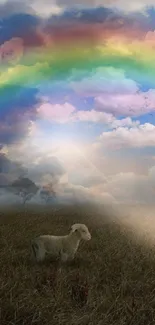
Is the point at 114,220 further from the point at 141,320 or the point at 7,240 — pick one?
the point at 141,320

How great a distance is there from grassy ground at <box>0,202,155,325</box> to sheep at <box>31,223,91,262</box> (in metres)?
0.26

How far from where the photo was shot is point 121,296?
28.2 ft

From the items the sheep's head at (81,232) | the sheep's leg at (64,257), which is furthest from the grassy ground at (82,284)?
the sheep's head at (81,232)

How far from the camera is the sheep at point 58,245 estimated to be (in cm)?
1071

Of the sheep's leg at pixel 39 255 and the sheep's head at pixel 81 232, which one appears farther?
the sheep's head at pixel 81 232

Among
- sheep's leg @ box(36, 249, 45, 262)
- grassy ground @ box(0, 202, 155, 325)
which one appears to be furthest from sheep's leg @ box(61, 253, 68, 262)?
sheep's leg @ box(36, 249, 45, 262)

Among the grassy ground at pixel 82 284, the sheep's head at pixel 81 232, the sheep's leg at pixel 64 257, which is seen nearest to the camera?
the grassy ground at pixel 82 284

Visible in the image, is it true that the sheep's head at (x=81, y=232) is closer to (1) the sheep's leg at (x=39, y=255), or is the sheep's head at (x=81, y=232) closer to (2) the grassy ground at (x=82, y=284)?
(2) the grassy ground at (x=82, y=284)

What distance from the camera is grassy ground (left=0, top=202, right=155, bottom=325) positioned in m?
7.00

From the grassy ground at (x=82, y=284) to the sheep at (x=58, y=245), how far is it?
26 centimetres

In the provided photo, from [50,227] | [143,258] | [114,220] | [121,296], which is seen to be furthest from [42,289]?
[114,220]

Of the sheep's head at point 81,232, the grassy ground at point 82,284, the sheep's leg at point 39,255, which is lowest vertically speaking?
the grassy ground at point 82,284

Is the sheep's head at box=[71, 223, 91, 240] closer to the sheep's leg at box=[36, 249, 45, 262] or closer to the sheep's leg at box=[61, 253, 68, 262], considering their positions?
the sheep's leg at box=[61, 253, 68, 262]

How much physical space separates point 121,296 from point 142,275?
202cm
